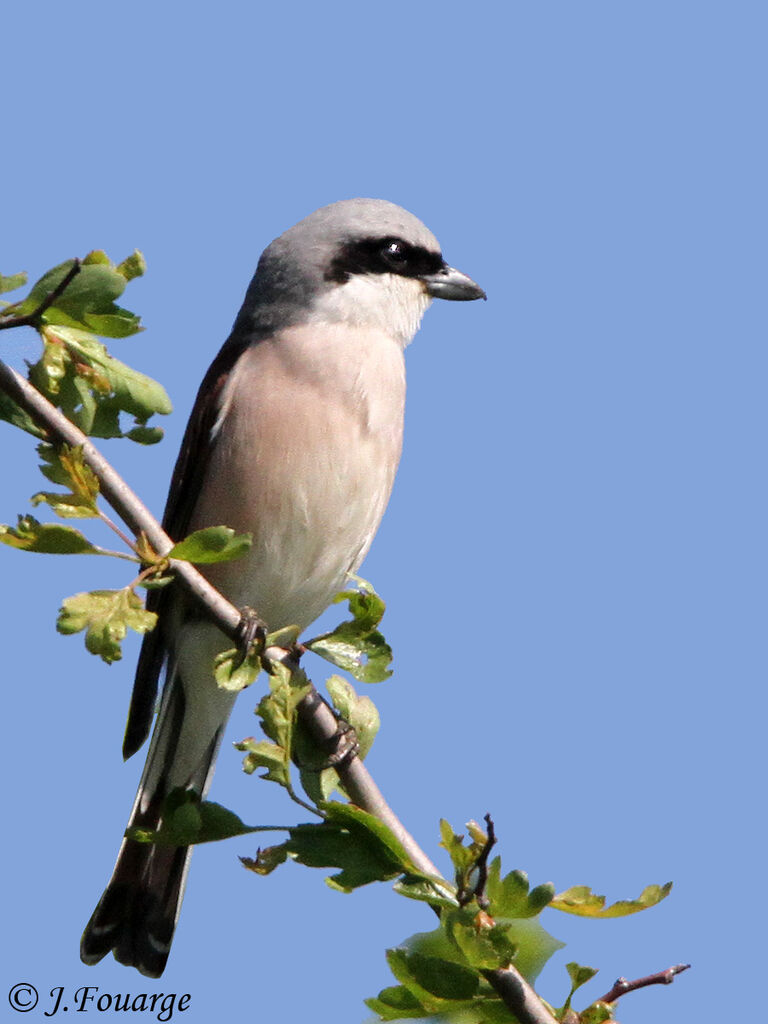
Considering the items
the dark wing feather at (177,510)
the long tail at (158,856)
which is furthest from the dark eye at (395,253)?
the long tail at (158,856)

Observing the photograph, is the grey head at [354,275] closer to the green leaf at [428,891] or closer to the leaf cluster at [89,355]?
the leaf cluster at [89,355]

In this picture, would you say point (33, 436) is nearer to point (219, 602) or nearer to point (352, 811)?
point (219, 602)

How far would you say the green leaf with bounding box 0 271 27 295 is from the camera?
265 cm

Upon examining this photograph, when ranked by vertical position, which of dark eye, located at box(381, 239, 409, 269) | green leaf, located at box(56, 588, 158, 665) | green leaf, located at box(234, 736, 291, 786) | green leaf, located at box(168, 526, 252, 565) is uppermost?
dark eye, located at box(381, 239, 409, 269)

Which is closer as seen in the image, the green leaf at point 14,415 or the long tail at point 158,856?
the green leaf at point 14,415

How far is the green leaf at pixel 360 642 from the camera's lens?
9.52ft

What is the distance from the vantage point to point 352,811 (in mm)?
2535

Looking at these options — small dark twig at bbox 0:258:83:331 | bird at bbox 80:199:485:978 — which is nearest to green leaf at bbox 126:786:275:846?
small dark twig at bbox 0:258:83:331

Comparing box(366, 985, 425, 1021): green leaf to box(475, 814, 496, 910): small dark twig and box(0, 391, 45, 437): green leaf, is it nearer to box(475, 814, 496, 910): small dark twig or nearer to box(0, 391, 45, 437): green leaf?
box(475, 814, 496, 910): small dark twig

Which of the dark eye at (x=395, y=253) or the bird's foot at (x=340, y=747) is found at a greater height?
the dark eye at (x=395, y=253)

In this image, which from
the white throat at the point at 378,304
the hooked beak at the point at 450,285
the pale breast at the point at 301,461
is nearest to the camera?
the pale breast at the point at 301,461

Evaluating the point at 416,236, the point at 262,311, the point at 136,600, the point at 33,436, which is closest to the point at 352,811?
the point at 136,600

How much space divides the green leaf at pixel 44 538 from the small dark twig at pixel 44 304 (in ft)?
1.26

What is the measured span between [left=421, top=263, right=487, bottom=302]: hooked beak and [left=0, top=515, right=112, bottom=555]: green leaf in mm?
2582
